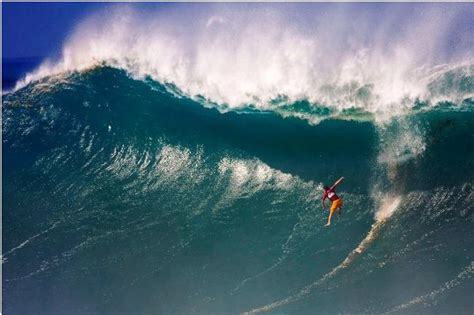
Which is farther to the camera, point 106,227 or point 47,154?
point 47,154

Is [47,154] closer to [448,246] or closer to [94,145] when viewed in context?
[94,145]

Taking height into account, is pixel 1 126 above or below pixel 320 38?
above

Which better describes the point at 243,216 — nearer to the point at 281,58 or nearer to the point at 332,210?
the point at 332,210

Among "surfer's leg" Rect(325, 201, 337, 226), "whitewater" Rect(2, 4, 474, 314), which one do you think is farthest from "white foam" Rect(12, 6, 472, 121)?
"surfer's leg" Rect(325, 201, 337, 226)

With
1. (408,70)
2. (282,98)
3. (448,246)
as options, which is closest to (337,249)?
(448,246)

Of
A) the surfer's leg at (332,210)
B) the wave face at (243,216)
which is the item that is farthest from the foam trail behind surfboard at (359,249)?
the surfer's leg at (332,210)

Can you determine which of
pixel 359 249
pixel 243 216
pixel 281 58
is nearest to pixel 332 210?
pixel 359 249
